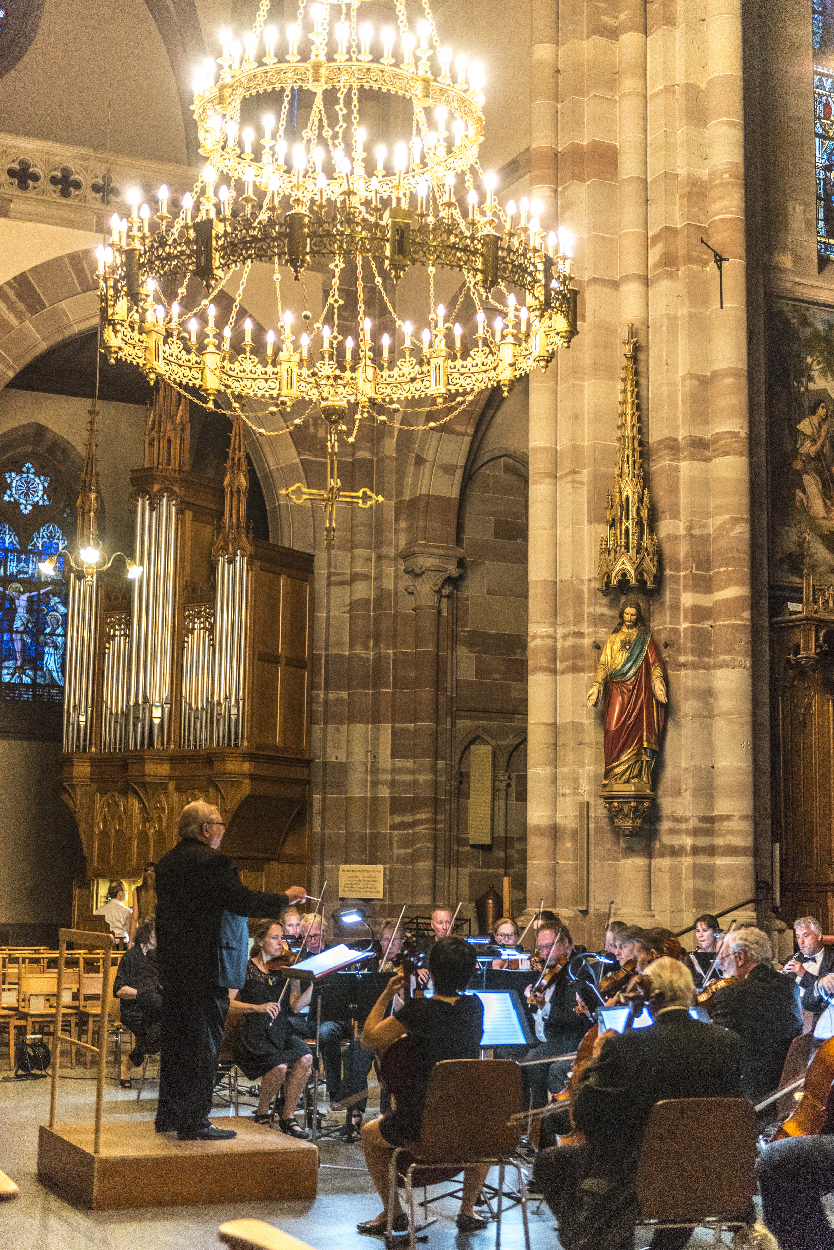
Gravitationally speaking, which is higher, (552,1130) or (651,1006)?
(651,1006)

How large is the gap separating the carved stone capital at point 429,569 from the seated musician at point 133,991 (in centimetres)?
732

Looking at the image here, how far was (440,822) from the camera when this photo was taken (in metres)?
17.3

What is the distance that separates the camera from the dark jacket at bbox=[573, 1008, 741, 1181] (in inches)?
189

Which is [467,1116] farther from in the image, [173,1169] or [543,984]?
[543,984]

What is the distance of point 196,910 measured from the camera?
21.1ft

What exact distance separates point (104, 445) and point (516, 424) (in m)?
6.07

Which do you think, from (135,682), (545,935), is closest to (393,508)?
(135,682)

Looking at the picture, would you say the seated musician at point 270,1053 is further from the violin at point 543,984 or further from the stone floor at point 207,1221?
the violin at point 543,984

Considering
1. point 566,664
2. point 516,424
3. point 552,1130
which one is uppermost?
point 516,424

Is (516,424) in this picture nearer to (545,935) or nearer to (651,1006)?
(545,935)

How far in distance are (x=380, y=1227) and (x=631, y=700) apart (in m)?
6.56

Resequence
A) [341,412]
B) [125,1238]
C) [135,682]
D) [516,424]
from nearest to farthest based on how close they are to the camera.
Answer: [125,1238]
[341,412]
[135,682]
[516,424]

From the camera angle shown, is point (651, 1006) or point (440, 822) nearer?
point (651, 1006)

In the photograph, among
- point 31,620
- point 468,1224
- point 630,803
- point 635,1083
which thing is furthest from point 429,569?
point 635,1083
